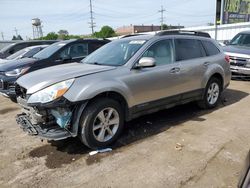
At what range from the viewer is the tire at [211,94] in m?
6.30

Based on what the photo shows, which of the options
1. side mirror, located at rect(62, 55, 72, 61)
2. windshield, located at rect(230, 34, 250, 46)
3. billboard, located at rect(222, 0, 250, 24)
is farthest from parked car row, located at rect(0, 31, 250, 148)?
billboard, located at rect(222, 0, 250, 24)

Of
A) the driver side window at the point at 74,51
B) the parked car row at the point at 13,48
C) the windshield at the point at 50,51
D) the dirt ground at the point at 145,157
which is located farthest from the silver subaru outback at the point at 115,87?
the parked car row at the point at 13,48

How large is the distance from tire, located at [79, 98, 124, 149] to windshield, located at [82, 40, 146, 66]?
33.1 inches

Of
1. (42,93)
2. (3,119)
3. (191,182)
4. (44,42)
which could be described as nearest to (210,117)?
(191,182)

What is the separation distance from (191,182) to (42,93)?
7.62 feet

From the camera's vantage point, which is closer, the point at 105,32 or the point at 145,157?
the point at 145,157

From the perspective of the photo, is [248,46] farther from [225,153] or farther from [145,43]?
[225,153]

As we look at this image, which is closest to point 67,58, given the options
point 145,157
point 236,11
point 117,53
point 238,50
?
point 117,53

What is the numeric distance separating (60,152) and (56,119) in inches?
24.0

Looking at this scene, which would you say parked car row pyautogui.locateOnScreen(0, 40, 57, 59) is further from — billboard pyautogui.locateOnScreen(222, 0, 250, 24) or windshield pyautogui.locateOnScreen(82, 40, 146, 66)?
billboard pyautogui.locateOnScreen(222, 0, 250, 24)

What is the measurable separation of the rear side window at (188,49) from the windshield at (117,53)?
87 centimetres

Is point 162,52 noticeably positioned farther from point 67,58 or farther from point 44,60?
point 44,60

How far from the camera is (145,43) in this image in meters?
5.09

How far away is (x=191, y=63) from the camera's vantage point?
579cm
